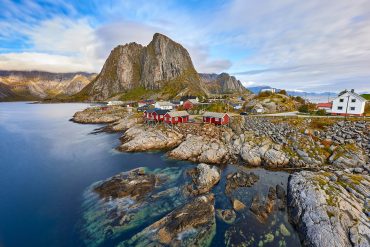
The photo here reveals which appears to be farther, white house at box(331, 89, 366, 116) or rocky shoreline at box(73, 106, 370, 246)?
white house at box(331, 89, 366, 116)

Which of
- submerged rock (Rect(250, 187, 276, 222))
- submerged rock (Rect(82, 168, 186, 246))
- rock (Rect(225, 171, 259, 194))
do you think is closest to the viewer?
submerged rock (Rect(82, 168, 186, 246))

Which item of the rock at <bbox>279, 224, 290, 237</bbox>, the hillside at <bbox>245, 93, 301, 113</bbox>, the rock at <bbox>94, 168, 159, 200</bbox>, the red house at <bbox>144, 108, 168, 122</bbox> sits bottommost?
the rock at <bbox>279, 224, 290, 237</bbox>

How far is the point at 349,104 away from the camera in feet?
161

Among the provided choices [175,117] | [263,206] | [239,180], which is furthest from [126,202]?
[175,117]

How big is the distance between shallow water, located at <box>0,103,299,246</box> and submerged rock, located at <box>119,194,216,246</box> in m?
0.96

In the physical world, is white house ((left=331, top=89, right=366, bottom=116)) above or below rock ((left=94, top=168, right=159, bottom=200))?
above

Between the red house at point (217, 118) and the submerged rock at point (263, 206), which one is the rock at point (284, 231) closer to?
the submerged rock at point (263, 206)

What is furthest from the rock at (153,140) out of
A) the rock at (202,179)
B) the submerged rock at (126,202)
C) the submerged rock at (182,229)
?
the submerged rock at (182,229)

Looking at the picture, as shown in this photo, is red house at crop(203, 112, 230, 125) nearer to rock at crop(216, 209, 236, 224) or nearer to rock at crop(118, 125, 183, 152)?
rock at crop(118, 125, 183, 152)

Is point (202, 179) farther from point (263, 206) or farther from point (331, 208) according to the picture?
point (331, 208)

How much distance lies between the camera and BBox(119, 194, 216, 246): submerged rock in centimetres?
1795

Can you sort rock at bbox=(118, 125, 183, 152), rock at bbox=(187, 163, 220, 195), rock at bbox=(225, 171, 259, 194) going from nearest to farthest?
1. rock at bbox=(187, 163, 220, 195)
2. rock at bbox=(225, 171, 259, 194)
3. rock at bbox=(118, 125, 183, 152)

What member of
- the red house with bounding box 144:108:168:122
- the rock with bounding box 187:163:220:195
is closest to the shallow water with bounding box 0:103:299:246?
the rock with bounding box 187:163:220:195

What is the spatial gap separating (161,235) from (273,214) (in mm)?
12846
